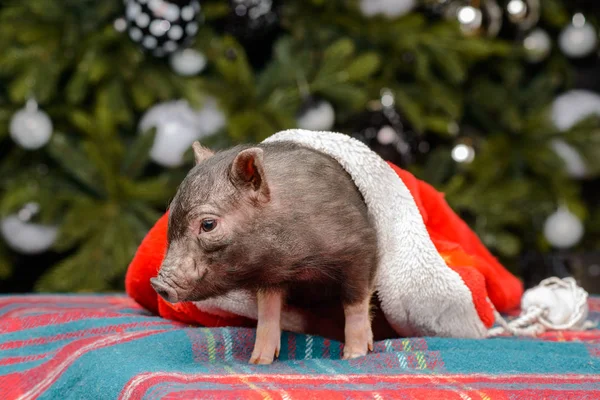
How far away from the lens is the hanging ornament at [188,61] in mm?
2387

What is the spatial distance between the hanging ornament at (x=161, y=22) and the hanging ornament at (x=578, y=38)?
1472 mm

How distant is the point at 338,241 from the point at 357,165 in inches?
6.5

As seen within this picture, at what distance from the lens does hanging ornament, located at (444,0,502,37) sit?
2.62 m

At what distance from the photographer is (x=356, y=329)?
1.13 m

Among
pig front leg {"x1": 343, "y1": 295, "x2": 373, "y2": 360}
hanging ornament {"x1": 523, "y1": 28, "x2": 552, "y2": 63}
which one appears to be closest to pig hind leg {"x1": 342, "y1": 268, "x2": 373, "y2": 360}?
pig front leg {"x1": 343, "y1": 295, "x2": 373, "y2": 360}

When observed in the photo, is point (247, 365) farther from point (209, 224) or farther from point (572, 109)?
point (572, 109)

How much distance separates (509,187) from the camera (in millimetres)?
2680

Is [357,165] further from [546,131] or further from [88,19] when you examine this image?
[546,131]

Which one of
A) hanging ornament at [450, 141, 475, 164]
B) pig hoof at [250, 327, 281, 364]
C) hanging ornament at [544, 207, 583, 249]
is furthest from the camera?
hanging ornament at [544, 207, 583, 249]

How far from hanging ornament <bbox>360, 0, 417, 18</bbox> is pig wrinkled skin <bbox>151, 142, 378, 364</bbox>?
1.49 metres

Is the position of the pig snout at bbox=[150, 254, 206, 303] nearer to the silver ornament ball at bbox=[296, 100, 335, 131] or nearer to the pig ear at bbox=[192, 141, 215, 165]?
the pig ear at bbox=[192, 141, 215, 165]

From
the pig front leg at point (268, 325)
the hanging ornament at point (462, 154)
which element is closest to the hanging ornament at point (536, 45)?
the hanging ornament at point (462, 154)

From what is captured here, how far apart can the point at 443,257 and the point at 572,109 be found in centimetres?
169

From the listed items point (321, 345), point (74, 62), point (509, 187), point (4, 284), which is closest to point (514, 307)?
point (321, 345)
